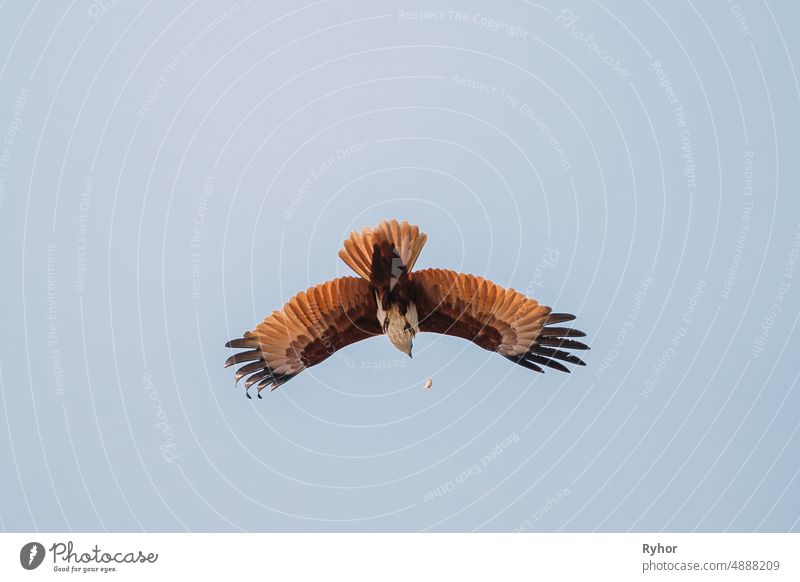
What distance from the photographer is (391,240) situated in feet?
55.9

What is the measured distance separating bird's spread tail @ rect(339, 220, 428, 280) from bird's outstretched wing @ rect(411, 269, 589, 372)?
55 cm

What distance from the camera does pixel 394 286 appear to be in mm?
17516

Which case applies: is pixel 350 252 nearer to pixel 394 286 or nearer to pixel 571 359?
pixel 394 286

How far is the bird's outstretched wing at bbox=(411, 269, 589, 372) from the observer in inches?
701
